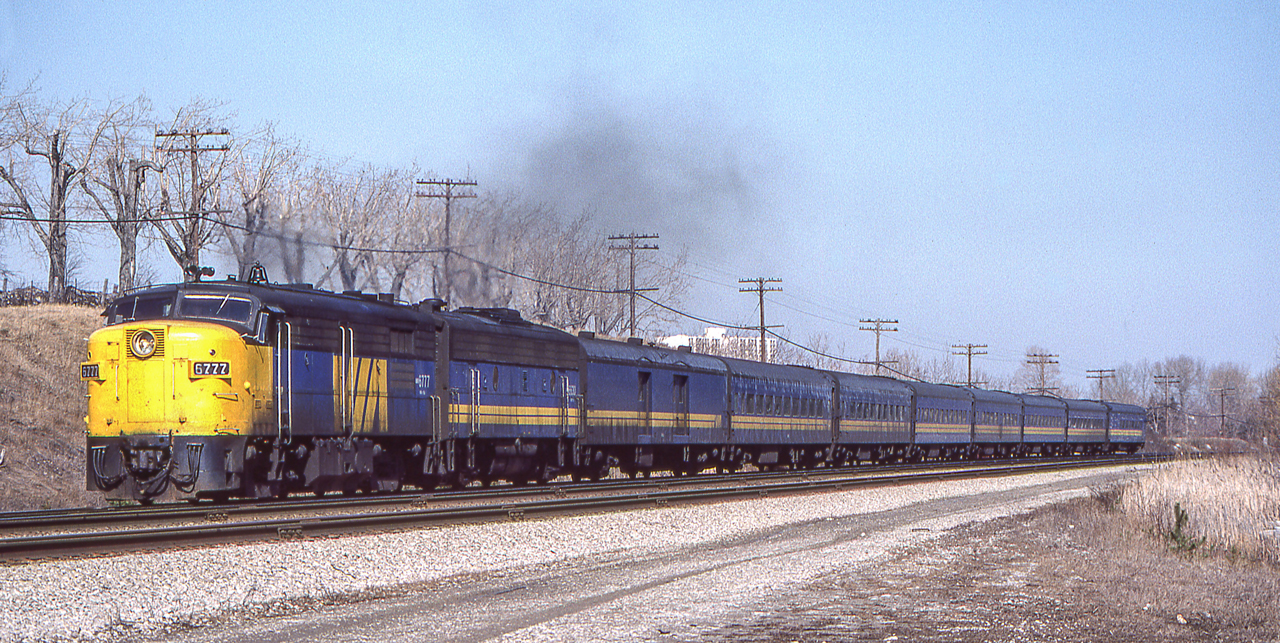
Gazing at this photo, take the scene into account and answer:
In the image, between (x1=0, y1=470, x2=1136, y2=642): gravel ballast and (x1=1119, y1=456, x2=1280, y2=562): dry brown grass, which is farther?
(x1=1119, y1=456, x2=1280, y2=562): dry brown grass

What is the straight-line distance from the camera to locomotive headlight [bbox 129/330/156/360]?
19047mm

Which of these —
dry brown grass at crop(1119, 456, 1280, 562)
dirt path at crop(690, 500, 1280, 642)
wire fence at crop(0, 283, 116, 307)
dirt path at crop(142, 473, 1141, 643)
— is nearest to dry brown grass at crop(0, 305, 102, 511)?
wire fence at crop(0, 283, 116, 307)

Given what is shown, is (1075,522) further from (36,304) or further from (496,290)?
(496,290)

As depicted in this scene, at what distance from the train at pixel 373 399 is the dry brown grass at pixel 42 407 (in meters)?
8.39

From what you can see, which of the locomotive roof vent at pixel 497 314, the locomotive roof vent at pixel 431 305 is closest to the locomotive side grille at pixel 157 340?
the locomotive roof vent at pixel 431 305

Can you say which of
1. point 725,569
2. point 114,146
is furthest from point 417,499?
point 114,146

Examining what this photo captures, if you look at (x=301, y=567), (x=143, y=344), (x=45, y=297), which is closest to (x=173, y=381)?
(x=143, y=344)

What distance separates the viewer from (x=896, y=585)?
13039 mm

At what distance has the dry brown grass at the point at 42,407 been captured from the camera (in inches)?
1121

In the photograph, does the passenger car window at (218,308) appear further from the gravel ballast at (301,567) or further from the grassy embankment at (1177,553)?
the grassy embankment at (1177,553)

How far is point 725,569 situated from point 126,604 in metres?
6.61

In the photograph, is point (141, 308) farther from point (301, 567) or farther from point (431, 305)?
point (301, 567)

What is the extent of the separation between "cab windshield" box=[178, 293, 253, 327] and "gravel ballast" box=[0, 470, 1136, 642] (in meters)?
Result: 5.45

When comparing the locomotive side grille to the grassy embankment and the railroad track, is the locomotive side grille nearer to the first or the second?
the railroad track
